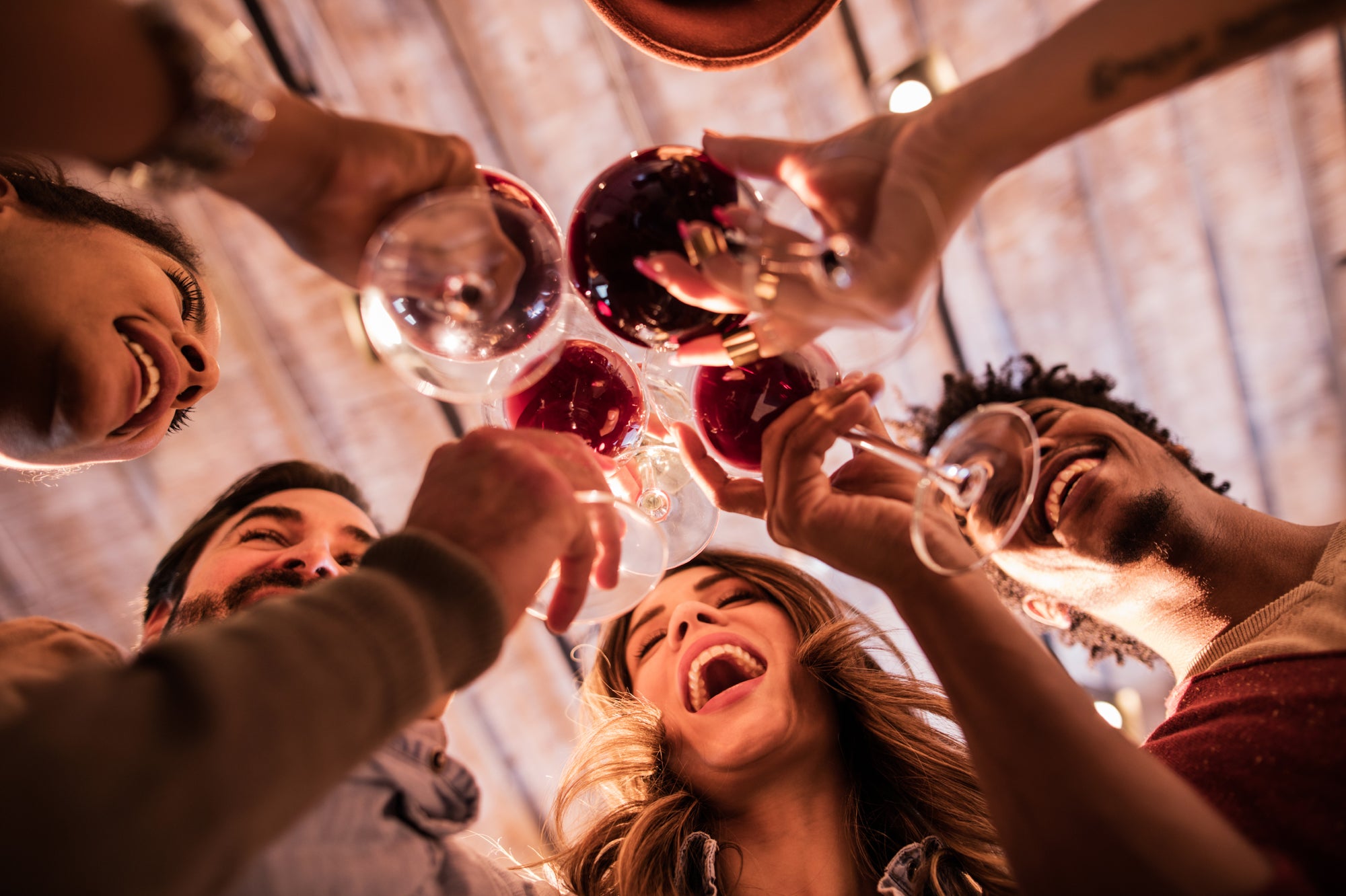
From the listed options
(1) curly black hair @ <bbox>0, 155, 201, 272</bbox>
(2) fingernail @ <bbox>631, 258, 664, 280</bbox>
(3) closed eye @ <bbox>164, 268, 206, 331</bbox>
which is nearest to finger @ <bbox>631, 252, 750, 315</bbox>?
(2) fingernail @ <bbox>631, 258, 664, 280</bbox>

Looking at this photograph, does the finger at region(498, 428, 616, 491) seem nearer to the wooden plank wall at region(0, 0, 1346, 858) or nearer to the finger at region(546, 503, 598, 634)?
the finger at region(546, 503, 598, 634)

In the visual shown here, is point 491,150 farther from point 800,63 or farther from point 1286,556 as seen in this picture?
point 1286,556

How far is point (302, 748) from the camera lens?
696mm

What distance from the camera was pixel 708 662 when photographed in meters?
1.83

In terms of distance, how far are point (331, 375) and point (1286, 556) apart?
325 cm

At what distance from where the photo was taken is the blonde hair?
1751 mm

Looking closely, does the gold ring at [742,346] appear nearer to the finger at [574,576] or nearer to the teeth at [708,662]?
the finger at [574,576]

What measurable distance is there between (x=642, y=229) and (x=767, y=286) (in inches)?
8.4

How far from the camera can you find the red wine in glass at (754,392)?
1263mm

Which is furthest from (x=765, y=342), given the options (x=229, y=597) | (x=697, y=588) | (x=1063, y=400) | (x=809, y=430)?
(x=1063, y=400)

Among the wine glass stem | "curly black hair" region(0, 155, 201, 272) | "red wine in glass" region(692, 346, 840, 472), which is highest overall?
"curly black hair" region(0, 155, 201, 272)

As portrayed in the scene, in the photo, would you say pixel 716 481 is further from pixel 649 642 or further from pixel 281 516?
pixel 281 516

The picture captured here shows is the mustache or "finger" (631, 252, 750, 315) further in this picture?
the mustache

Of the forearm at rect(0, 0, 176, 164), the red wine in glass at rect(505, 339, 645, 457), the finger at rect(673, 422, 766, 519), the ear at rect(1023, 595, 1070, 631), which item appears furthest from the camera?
the ear at rect(1023, 595, 1070, 631)
